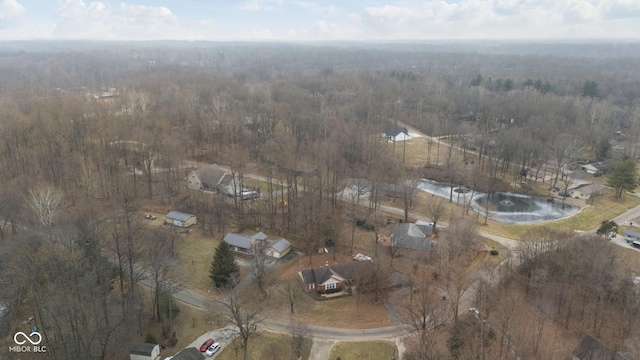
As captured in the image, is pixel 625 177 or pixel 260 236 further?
pixel 625 177

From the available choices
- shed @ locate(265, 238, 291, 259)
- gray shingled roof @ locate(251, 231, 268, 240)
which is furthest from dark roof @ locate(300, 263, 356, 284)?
gray shingled roof @ locate(251, 231, 268, 240)

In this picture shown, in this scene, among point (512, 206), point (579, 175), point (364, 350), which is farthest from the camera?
point (579, 175)

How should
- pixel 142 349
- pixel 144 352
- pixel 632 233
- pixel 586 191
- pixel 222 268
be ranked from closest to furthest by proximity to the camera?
1. pixel 144 352
2. pixel 142 349
3. pixel 222 268
4. pixel 632 233
5. pixel 586 191

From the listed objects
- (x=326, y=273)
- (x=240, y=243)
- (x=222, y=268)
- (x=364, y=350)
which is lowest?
(x=364, y=350)

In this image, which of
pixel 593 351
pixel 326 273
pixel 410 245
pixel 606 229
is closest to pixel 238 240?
pixel 326 273

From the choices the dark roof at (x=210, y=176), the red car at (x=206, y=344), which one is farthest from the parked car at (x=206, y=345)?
the dark roof at (x=210, y=176)

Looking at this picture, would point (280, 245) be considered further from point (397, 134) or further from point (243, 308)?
point (397, 134)

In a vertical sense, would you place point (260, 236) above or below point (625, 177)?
below
